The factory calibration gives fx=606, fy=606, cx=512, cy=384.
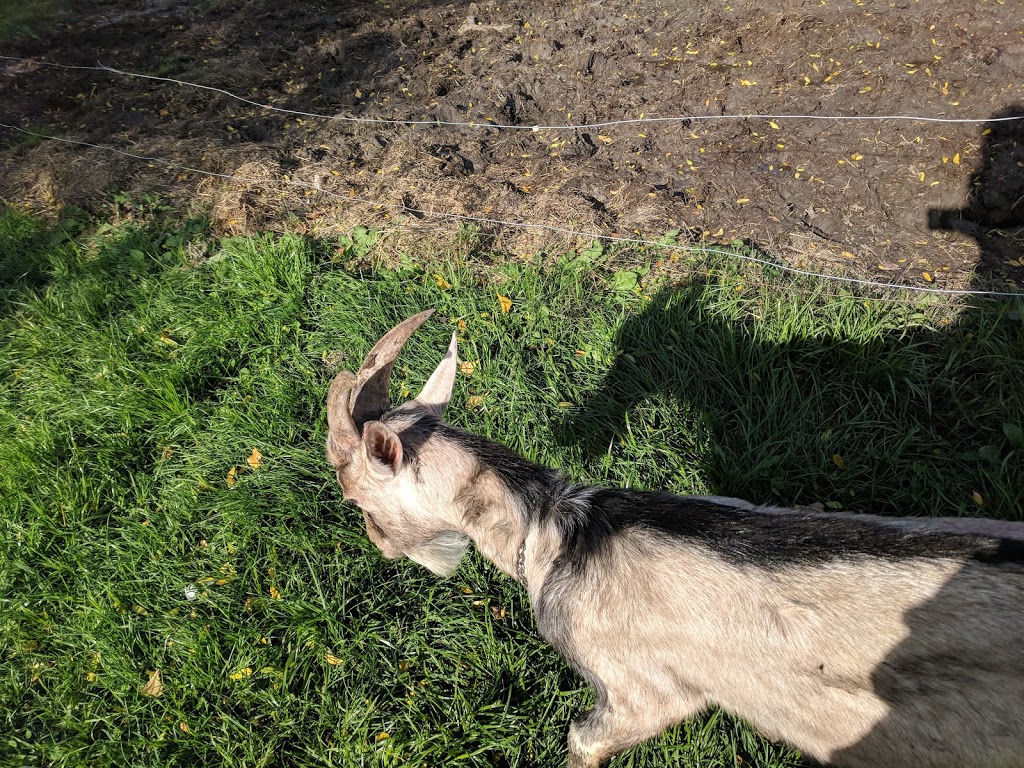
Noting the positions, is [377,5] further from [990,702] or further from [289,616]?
[990,702]

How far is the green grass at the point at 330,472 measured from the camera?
9.07ft

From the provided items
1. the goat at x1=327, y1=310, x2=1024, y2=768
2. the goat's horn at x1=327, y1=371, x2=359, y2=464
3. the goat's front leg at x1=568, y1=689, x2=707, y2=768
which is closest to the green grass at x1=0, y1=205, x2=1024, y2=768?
the goat's front leg at x1=568, y1=689, x2=707, y2=768

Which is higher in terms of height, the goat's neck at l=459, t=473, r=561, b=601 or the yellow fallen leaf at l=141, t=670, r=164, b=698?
the goat's neck at l=459, t=473, r=561, b=601

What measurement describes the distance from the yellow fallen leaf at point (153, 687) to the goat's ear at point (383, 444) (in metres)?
1.69

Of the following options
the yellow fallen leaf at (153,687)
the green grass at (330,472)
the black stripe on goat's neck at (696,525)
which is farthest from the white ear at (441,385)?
the yellow fallen leaf at (153,687)

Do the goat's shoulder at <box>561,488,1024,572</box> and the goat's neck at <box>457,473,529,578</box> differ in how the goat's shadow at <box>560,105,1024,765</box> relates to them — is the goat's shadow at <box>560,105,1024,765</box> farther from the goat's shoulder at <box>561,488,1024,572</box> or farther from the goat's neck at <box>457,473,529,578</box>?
the goat's neck at <box>457,473,529,578</box>

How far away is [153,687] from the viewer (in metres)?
2.85

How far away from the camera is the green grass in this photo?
276 cm

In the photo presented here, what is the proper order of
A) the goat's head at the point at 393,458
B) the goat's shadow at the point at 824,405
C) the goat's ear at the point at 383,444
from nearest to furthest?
the goat's ear at the point at 383,444 → the goat's head at the point at 393,458 → the goat's shadow at the point at 824,405

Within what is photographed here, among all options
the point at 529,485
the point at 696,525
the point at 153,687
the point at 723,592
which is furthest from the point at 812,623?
the point at 153,687

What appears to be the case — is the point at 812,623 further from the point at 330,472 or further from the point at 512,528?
the point at 330,472

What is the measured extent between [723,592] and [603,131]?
4.19 m

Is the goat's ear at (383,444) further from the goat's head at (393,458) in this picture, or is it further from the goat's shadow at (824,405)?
the goat's shadow at (824,405)

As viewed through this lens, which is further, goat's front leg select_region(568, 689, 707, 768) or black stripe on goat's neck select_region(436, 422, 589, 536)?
black stripe on goat's neck select_region(436, 422, 589, 536)
